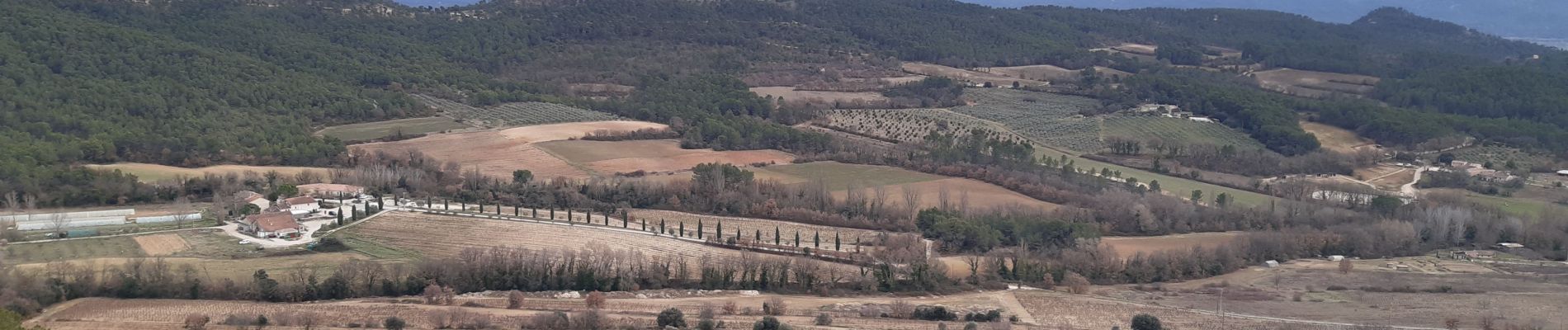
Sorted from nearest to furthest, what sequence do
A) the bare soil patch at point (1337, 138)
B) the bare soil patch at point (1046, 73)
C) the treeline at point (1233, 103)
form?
1. the treeline at point (1233, 103)
2. the bare soil patch at point (1337, 138)
3. the bare soil patch at point (1046, 73)

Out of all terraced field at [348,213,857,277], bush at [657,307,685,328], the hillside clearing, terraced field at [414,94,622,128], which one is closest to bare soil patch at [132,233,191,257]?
terraced field at [348,213,857,277]

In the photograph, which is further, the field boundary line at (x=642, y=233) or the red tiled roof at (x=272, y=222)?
the field boundary line at (x=642, y=233)

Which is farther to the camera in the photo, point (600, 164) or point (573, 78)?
point (573, 78)

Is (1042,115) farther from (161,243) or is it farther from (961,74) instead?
(161,243)

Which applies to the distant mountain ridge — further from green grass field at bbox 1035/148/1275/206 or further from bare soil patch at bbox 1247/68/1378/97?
green grass field at bbox 1035/148/1275/206

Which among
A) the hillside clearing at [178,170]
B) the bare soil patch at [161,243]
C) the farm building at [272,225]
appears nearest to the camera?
the bare soil patch at [161,243]

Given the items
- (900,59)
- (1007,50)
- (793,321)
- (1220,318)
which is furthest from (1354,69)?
(793,321)

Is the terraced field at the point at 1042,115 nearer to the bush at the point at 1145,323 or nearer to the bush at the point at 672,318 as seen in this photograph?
the bush at the point at 1145,323

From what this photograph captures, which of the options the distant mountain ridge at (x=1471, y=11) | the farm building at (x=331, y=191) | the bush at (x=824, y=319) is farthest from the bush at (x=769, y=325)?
the distant mountain ridge at (x=1471, y=11)

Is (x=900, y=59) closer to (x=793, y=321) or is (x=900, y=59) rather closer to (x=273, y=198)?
(x=273, y=198)
